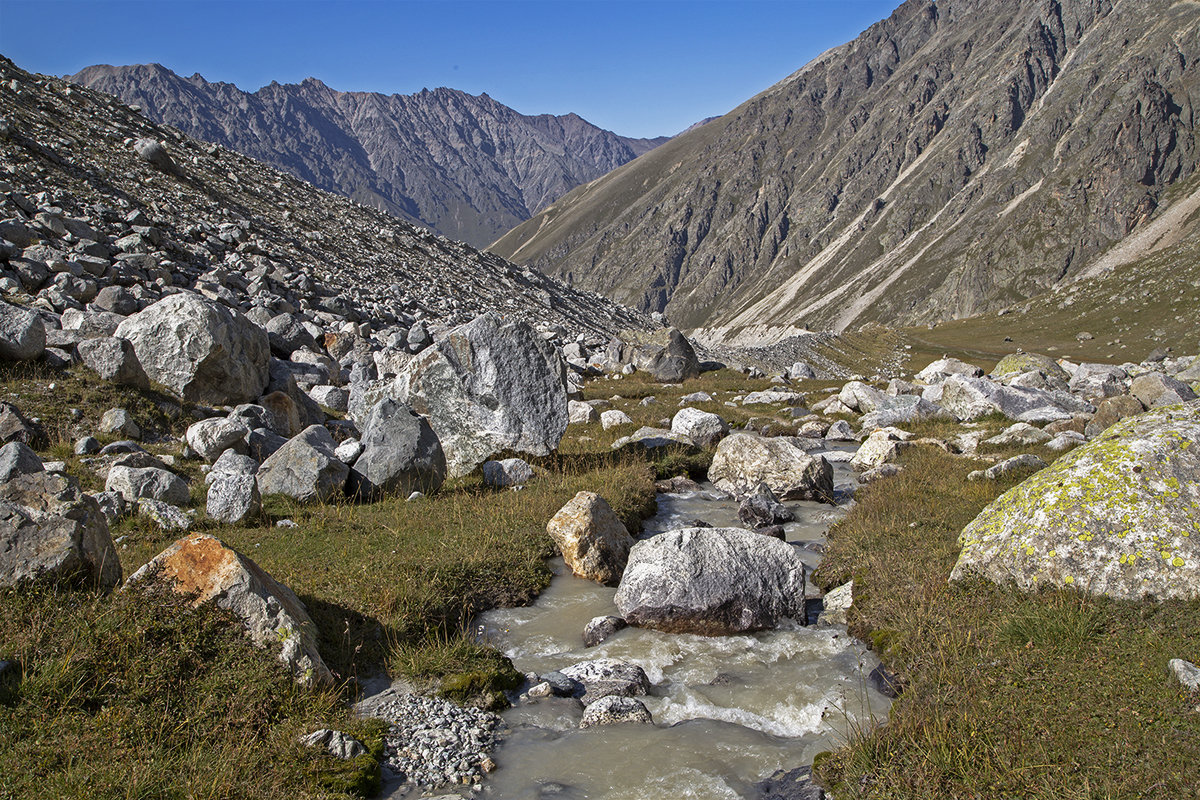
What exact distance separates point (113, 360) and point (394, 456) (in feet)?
26.4

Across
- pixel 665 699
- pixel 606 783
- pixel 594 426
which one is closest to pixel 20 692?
pixel 606 783

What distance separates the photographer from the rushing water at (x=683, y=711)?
6.82 metres

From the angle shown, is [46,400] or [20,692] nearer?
[20,692]

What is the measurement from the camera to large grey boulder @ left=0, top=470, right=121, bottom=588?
A: 7.48 metres

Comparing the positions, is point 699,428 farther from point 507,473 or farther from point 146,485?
point 146,485

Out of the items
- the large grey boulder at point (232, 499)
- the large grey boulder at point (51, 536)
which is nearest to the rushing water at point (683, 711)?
the large grey boulder at point (51, 536)

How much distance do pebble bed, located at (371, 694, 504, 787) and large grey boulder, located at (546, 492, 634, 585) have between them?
4.27 m

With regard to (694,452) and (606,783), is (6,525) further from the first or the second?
(694,452)

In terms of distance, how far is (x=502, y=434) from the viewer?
1698 centimetres

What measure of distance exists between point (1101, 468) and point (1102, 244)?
225 m

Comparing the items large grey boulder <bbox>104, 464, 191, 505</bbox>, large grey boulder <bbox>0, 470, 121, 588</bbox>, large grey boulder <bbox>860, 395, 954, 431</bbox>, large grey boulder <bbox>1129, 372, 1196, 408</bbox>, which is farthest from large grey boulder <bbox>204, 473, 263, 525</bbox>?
large grey boulder <bbox>1129, 372, 1196, 408</bbox>

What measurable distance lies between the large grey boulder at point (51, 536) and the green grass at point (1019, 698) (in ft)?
26.3

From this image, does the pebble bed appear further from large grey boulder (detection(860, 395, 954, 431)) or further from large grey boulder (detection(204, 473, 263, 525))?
large grey boulder (detection(860, 395, 954, 431))

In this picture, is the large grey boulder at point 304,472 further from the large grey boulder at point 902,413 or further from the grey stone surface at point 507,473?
the large grey boulder at point 902,413
